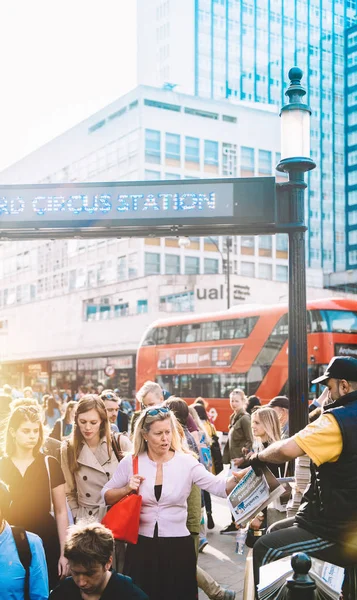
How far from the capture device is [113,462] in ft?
17.8

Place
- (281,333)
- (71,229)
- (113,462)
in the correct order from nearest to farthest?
(113,462) < (71,229) < (281,333)

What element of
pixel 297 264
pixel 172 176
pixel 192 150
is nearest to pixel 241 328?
pixel 297 264

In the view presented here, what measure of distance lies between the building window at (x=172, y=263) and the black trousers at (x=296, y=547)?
5679 centimetres

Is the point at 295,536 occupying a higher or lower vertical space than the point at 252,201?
lower

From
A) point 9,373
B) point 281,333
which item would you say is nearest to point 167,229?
point 281,333

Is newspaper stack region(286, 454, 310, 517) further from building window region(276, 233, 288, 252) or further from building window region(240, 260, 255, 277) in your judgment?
building window region(276, 233, 288, 252)

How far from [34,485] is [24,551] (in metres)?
1.11

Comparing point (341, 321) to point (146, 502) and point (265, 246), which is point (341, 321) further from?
point (265, 246)

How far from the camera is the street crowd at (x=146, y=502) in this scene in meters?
3.45

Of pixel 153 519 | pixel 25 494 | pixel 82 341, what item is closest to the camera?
pixel 153 519

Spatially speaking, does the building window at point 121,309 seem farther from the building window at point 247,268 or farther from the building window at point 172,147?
the building window at point 247,268

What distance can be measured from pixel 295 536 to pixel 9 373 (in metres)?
56.4

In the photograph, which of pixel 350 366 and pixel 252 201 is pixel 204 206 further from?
pixel 350 366

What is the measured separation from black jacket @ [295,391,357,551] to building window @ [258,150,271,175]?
6547 cm
